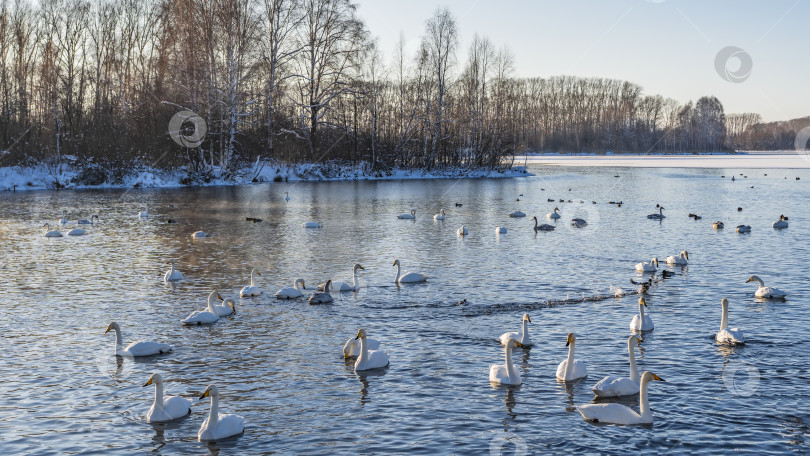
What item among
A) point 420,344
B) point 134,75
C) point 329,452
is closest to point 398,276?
point 420,344

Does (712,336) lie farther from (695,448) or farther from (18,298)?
(18,298)

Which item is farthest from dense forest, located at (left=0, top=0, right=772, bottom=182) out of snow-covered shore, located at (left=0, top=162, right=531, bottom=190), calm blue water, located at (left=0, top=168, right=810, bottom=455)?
calm blue water, located at (left=0, top=168, right=810, bottom=455)

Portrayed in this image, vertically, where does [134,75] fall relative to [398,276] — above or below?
above

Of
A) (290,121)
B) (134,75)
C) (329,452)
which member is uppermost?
(134,75)

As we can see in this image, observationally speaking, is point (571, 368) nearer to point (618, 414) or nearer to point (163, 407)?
point (618, 414)

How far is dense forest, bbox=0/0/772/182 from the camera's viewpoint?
177 ft

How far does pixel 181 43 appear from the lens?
5400 cm

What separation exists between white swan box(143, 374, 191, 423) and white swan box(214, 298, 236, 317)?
5294 millimetres

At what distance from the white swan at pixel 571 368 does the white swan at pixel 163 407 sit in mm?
5680

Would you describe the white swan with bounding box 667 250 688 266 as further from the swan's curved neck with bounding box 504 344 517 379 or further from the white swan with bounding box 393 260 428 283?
the swan's curved neck with bounding box 504 344 517 379

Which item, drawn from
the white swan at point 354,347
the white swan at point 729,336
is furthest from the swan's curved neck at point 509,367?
the white swan at point 729,336

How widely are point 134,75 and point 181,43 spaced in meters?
17.4

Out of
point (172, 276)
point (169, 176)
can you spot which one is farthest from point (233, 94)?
point (172, 276)

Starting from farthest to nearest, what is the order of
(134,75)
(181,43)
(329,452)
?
(134,75) < (181,43) < (329,452)
